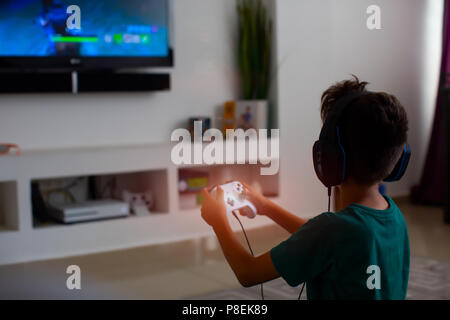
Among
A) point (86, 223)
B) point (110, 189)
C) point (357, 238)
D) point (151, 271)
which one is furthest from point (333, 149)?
point (110, 189)

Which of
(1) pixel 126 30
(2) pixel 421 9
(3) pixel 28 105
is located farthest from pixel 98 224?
(2) pixel 421 9

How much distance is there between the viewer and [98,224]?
277 centimetres

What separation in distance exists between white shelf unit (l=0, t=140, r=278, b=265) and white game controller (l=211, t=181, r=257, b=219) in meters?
1.80

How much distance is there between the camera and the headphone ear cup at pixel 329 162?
89 cm

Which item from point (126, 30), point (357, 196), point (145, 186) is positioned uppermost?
point (126, 30)

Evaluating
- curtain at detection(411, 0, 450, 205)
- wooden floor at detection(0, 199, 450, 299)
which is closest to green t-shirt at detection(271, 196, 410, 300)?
wooden floor at detection(0, 199, 450, 299)

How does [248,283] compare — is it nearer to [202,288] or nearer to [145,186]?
[202,288]

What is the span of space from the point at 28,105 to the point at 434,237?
2.07 meters

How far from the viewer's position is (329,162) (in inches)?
35.4

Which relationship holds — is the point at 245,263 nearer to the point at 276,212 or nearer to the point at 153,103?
the point at 276,212

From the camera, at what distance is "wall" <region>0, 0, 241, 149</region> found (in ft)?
9.59

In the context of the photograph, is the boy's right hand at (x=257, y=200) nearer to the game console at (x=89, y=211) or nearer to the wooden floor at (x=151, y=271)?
the wooden floor at (x=151, y=271)

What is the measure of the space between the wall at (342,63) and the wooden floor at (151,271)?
→ 462 millimetres
